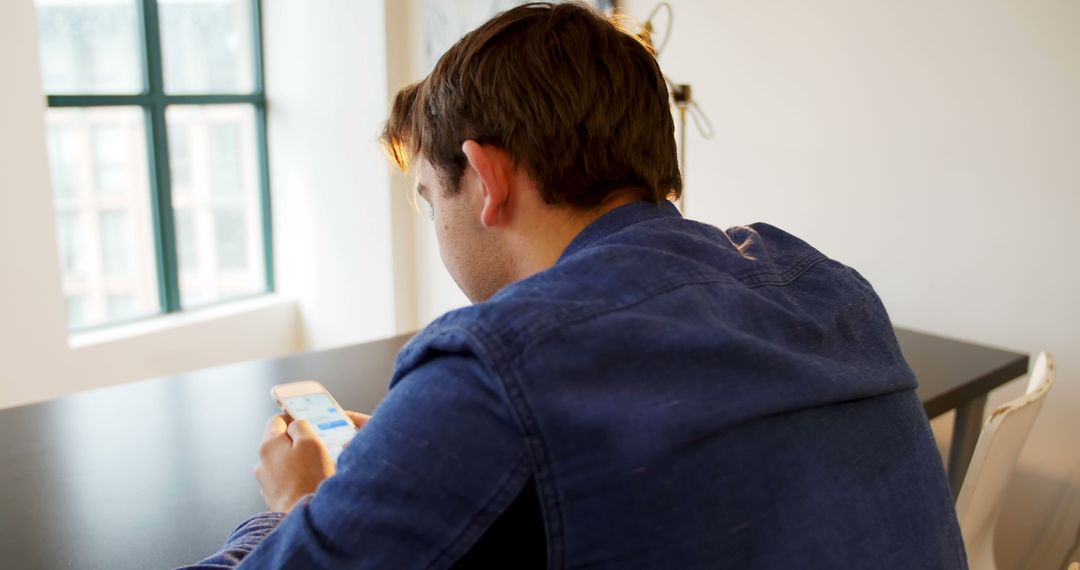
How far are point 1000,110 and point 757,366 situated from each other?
1756 mm

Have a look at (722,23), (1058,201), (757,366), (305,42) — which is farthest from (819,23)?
(305,42)

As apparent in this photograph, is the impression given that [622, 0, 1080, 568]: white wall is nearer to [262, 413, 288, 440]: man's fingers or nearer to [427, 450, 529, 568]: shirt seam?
[262, 413, 288, 440]: man's fingers

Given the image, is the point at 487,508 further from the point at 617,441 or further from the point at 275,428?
the point at 275,428

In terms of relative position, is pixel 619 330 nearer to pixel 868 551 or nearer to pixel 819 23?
pixel 868 551

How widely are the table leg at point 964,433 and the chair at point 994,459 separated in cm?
25

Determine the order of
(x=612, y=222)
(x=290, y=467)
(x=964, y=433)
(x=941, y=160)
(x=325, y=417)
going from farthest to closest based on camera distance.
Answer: (x=941, y=160), (x=964, y=433), (x=325, y=417), (x=290, y=467), (x=612, y=222)

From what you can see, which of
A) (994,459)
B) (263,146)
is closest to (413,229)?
(263,146)

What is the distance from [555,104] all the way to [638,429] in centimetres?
38

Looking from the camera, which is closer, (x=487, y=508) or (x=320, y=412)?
(x=487, y=508)

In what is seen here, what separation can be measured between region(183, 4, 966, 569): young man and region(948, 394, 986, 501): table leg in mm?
1118

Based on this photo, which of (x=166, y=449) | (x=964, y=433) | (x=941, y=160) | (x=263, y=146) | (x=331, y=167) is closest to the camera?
(x=166, y=449)

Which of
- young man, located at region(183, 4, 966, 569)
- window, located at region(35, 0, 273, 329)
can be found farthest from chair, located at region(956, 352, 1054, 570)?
window, located at region(35, 0, 273, 329)

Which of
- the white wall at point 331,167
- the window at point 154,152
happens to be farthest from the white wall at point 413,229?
the window at point 154,152

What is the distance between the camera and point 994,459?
1.44 meters
